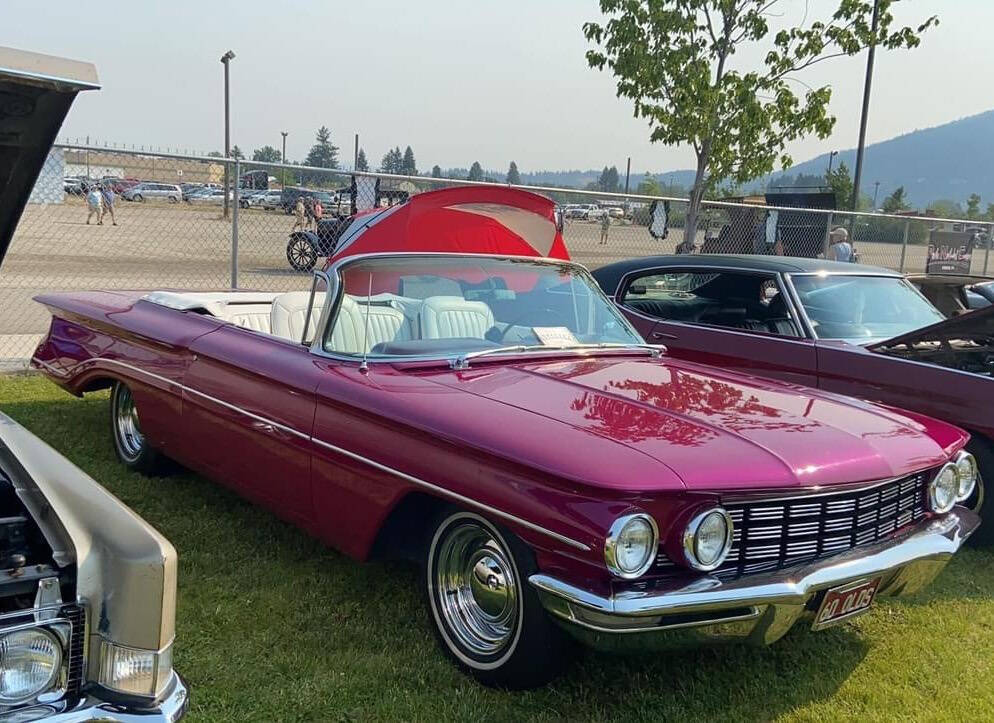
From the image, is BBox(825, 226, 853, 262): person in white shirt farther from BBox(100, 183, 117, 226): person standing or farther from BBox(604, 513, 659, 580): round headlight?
BBox(604, 513, 659, 580): round headlight

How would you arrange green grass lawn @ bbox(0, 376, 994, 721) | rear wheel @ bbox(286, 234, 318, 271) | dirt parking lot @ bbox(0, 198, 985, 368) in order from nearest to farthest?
1. green grass lawn @ bbox(0, 376, 994, 721)
2. dirt parking lot @ bbox(0, 198, 985, 368)
3. rear wheel @ bbox(286, 234, 318, 271)

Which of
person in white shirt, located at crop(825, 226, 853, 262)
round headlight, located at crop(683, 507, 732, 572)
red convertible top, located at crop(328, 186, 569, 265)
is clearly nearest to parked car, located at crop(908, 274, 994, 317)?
person in white shirt, located at crop(825, 226, 853, 262)

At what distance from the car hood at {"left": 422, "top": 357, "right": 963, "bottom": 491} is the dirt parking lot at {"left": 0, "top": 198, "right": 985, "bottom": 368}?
19.1 feet

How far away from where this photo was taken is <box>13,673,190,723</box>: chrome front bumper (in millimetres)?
1733

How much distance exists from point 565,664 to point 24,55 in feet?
7.46

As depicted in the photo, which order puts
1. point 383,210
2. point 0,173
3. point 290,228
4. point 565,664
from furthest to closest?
point 290,228 < point 383,210 < point 565,664 < point 0,173

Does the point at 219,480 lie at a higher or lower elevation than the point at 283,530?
higher

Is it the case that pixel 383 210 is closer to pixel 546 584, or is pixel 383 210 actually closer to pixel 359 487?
pixel 359 487

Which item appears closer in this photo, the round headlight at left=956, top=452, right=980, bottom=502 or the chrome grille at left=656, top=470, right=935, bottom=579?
the chrome grille at left=656, top=470, right=935, bottom=579

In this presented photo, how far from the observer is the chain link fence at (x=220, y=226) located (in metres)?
7.80

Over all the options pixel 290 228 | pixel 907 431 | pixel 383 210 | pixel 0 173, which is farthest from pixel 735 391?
pixel 290 228

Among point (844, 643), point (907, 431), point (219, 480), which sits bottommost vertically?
point (844, 643)

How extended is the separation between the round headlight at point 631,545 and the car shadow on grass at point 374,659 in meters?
0.41

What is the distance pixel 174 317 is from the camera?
453 centimetres
